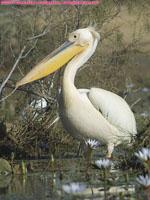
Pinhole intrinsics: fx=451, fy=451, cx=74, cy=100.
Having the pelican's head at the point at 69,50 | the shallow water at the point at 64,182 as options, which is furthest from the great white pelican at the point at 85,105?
the shallow water at the point at 64,182

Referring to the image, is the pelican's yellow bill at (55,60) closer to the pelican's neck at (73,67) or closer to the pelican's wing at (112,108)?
the pelican's neck at (73,67)

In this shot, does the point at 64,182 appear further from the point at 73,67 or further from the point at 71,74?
the point at 73,67

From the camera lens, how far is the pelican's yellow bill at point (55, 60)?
17.5ft

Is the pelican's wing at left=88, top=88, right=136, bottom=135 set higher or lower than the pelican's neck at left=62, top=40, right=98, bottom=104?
lower

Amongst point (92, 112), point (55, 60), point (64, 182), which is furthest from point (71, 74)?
point (64, 182)

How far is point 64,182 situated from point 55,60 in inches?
78.4

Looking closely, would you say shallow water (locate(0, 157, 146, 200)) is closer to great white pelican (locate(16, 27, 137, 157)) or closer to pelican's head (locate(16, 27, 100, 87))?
great white pelican (locate(16, 27, 137, 157))

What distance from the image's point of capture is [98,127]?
16.6 feet

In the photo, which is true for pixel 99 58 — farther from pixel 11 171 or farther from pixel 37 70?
pixel 11 171

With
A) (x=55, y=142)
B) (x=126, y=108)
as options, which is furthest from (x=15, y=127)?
(x=126, y=108)

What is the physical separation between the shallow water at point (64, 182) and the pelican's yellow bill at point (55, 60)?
1.14 metres

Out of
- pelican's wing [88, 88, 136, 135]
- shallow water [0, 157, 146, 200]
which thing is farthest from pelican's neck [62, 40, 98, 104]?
shallow water [0, 157, 146, 200]

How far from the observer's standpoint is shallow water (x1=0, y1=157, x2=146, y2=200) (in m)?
3.33

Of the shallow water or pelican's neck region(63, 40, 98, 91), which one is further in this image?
pelican's neck region(63, 40, 98, 91)
